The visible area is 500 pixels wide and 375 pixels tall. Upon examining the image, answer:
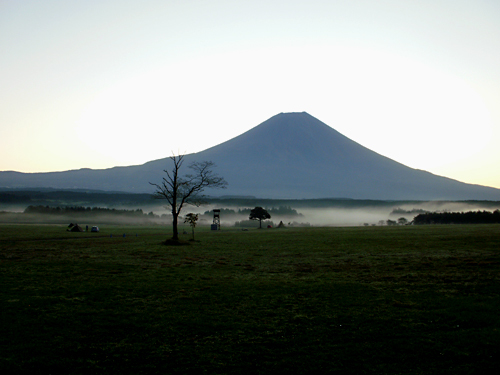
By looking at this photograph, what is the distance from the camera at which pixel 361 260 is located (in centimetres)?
2911

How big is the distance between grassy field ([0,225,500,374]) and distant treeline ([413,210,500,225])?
2766 inches

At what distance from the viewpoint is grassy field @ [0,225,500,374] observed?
1070 cm

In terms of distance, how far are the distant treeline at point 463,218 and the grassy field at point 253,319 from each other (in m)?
70.3

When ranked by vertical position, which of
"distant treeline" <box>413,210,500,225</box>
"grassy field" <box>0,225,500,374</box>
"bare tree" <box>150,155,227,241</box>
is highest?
"bare tree" <box>150,155,227,241</box>

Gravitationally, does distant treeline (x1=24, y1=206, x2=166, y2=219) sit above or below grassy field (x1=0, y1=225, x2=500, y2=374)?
above

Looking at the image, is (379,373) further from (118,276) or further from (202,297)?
(118,276)

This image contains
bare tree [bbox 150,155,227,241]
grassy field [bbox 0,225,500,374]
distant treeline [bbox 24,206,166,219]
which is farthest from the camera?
distant treeline [bbox 24,206,166,219]

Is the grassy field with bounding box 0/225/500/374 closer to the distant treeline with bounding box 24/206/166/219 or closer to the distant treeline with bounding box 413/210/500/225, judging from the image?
the distant treeline with bounding box 413/210/500/225

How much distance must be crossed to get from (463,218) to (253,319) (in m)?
92.7

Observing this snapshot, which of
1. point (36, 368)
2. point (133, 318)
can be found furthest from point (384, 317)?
point (36, 368)

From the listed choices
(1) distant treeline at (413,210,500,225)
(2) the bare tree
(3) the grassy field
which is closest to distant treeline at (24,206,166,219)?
(1) distant treeline at (413,210,500,225)

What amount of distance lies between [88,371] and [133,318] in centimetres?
440

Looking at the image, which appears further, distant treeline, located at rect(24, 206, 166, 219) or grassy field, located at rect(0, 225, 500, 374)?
distant treeline, located at rect(24, 206, 166, 219)

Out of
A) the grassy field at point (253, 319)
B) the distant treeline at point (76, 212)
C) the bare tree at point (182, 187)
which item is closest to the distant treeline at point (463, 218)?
the bare tree at point (182, 187)
